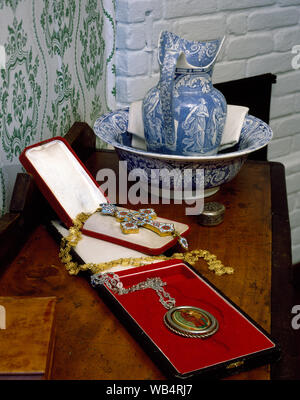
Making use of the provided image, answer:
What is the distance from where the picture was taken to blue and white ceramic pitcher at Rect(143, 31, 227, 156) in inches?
35.6

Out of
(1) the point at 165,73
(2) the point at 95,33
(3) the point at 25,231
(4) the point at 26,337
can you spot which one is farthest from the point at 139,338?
(2) the point at 95,33

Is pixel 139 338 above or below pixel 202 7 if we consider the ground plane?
below

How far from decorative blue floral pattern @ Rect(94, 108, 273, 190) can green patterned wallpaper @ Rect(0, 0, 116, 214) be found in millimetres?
122

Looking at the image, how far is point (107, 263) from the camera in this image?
71 cm

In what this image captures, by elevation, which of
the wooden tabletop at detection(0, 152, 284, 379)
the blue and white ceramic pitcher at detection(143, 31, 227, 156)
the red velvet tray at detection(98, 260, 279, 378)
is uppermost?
the blue and white ceramic pitcher at detection(143, 31, 227, 156)

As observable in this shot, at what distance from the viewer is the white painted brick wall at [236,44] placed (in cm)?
128

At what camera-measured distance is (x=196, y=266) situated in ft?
2.47

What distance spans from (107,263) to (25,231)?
169 mm

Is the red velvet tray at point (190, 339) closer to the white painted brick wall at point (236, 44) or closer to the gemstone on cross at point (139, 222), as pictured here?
the gemstone on cross at point (139, 222)

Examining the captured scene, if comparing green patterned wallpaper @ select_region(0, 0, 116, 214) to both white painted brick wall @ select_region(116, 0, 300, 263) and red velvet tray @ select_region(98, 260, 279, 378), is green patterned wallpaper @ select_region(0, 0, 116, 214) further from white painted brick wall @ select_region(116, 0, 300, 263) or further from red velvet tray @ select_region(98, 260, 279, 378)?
red velvet tray @ select_region(98, 260, 279, 378)

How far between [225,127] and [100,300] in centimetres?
53

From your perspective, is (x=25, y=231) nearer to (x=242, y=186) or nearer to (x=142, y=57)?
(x=242, y=186)

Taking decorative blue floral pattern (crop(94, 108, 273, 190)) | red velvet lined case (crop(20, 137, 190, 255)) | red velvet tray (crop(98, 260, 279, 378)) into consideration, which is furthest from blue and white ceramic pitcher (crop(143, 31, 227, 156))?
red velvet tray (crop(98, 260, 279, 378))

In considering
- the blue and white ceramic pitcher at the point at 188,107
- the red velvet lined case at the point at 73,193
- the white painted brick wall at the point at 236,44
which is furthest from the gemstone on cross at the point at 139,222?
the white painted brick wall at the point at 236,44
